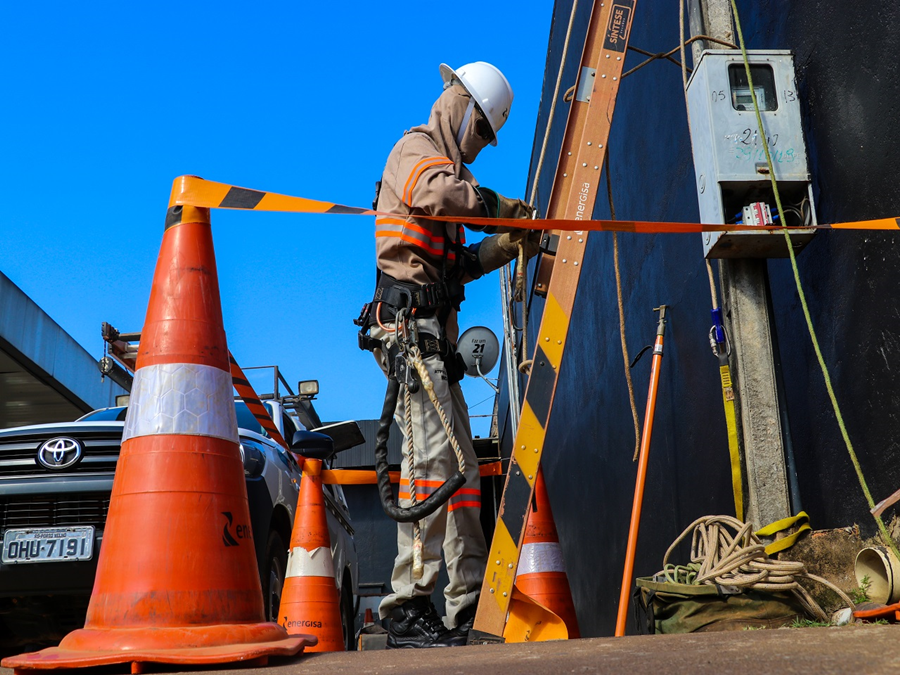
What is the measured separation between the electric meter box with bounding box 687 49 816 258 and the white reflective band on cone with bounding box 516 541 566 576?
1540 mm

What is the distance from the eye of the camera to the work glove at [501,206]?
152 inches

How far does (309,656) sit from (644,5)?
187 inches

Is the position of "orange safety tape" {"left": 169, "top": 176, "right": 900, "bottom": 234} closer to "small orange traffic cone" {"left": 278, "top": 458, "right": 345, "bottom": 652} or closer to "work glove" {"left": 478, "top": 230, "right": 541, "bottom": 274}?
"work glove" {"left": 478, "top": 230, "right": 541, "bottom": 274}

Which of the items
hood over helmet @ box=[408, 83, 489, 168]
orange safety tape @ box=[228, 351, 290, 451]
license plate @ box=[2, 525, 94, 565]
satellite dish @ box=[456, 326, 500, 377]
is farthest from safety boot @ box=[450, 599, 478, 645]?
satellite dish @ box=[456, 326, 500, 377]

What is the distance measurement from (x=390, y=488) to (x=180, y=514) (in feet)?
3.95

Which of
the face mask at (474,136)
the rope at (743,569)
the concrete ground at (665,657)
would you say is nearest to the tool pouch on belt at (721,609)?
the rope at (743,569)

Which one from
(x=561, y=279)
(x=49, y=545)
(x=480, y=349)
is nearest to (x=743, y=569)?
(x=561, y=279)

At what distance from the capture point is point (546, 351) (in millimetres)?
3354

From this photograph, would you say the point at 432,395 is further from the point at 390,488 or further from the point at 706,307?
the point at 706,307

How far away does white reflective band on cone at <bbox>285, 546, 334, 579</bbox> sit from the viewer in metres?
4.30

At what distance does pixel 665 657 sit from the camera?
70.6 inches

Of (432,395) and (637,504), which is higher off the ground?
(432,395)

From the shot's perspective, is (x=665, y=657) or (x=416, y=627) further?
(x=416, y=627)

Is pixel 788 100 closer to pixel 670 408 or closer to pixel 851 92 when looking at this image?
pixel 851 92
